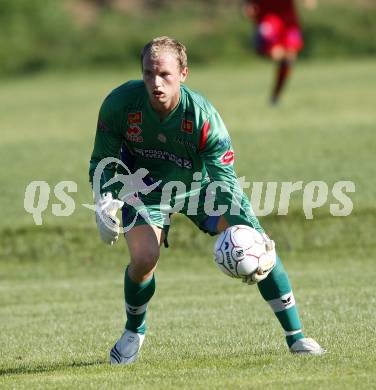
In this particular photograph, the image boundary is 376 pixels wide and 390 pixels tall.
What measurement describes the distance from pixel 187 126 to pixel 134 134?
1.18ft

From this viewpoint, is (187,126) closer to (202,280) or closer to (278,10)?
(202,280)

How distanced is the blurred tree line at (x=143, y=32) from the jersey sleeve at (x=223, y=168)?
3775 cm

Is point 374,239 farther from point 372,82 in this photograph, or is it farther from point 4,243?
point 372,82

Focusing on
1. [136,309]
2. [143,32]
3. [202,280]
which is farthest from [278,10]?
[143,32]

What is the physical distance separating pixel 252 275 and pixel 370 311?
2384mm

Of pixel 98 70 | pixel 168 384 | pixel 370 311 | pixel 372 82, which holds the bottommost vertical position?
pixel 98 70

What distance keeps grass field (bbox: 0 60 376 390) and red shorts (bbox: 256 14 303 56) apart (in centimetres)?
163

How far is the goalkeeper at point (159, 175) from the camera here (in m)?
6.81

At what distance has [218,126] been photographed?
6961 millimetres

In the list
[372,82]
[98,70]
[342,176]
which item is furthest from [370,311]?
[98,70]

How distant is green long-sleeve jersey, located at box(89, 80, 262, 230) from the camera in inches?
273

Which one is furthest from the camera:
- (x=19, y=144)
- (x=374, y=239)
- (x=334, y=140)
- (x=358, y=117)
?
(x=358, y=117)

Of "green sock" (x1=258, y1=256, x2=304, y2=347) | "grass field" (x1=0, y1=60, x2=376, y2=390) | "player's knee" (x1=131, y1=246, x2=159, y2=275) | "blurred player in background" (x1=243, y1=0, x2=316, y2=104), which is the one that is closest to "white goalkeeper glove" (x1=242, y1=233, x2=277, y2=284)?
"green sock" (x1=258, y1=256, x2=304, y2=347)

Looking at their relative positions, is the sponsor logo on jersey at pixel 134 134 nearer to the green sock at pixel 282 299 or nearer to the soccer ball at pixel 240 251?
the soccer ball at pixel 240 251
